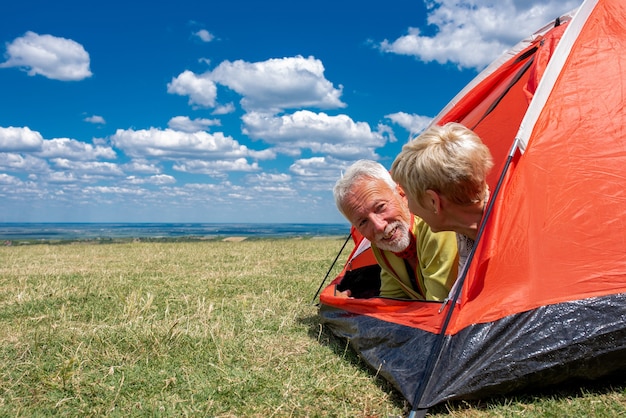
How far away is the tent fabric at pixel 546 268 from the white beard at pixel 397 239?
543 mm

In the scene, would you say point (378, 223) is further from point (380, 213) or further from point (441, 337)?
point (441, 337)

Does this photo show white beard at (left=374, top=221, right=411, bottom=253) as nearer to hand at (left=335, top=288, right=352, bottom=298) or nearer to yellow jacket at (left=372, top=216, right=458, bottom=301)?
yellow jacket at (left=372, top=216, right=458, bottom=301)

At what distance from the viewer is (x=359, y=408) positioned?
10.4ft

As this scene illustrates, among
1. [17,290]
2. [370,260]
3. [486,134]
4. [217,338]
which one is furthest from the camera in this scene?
Result: [17,290]

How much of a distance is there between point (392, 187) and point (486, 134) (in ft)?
4.22

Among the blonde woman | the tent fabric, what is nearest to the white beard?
the tent fabric

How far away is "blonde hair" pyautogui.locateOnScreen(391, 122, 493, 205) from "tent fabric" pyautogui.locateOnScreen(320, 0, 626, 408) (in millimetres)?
157

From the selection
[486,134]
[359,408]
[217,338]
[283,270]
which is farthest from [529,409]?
[283,270]

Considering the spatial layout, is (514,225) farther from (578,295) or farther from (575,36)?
(575,36)

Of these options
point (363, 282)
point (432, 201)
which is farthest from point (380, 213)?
point (363, 282)

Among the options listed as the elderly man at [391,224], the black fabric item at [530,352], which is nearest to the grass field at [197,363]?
the black fabric item at [530,352]

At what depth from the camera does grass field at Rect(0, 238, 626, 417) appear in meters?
3.14

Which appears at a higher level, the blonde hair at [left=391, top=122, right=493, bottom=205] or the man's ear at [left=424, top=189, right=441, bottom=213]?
the blonde hair at [left=391, top=122, right=493, bottom=205]

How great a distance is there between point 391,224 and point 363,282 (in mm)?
1306
